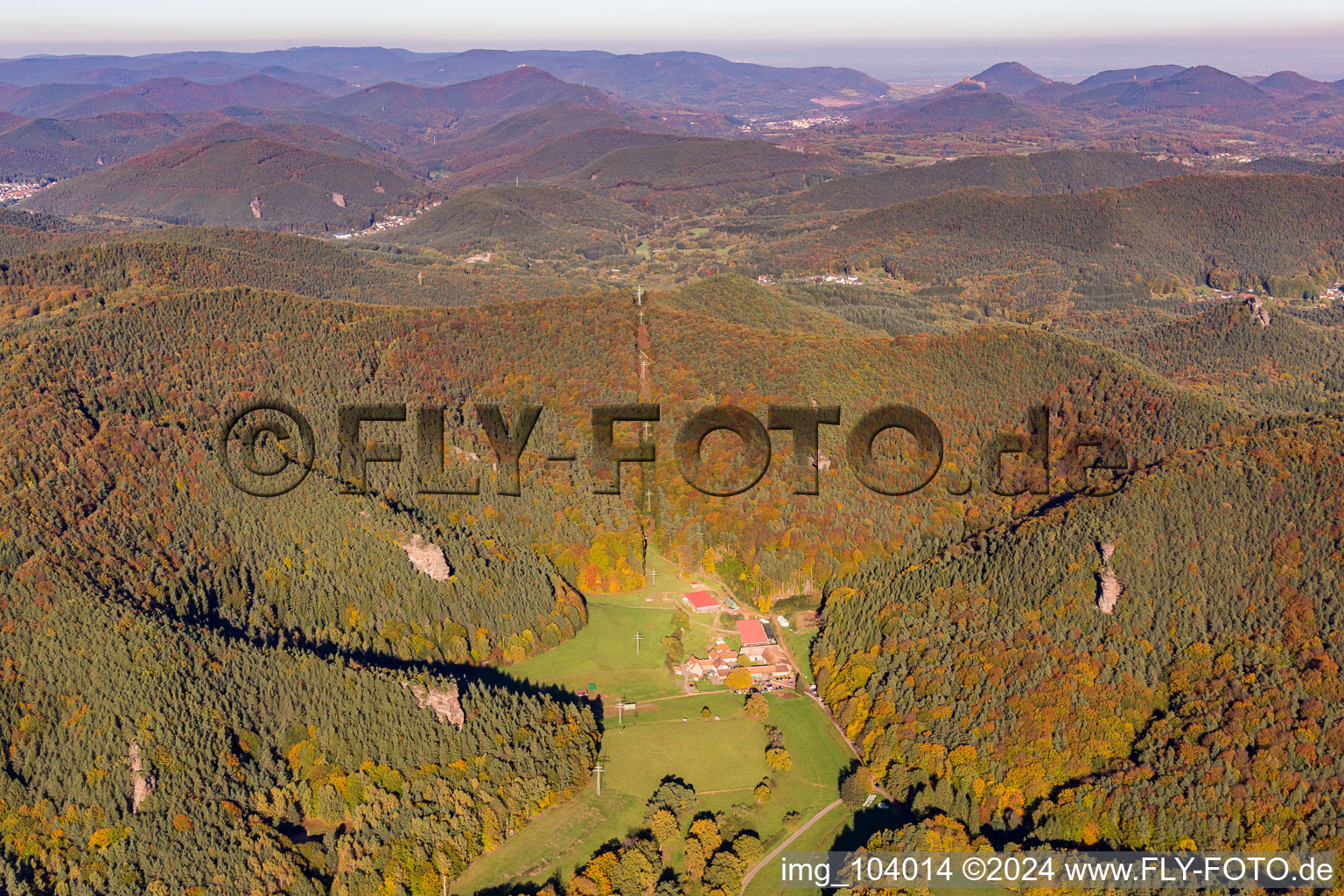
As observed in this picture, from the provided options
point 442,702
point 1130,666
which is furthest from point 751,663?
point 1130,666

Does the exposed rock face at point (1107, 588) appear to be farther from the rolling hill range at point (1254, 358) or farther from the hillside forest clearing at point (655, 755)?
the rolling hill range at point (1254, 358)

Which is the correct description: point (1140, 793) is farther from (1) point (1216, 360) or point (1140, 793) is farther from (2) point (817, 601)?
(1) point (1216, 360)

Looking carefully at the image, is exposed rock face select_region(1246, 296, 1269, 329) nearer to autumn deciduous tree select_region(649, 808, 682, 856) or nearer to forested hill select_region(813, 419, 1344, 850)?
forested hill select_region(813, 419, 1344, 850)

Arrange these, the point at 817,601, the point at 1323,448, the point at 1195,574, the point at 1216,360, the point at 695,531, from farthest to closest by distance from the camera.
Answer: the point at 1216,360
the point at 695,531
the point at 817,601
the point at 1323,448
the point at 1195,574

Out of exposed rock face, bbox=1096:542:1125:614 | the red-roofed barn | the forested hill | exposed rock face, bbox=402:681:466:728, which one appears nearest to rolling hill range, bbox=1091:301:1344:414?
the forested hill

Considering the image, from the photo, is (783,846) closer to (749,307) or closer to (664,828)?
(664,828)

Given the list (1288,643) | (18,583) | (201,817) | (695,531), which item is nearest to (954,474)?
(695,531)
